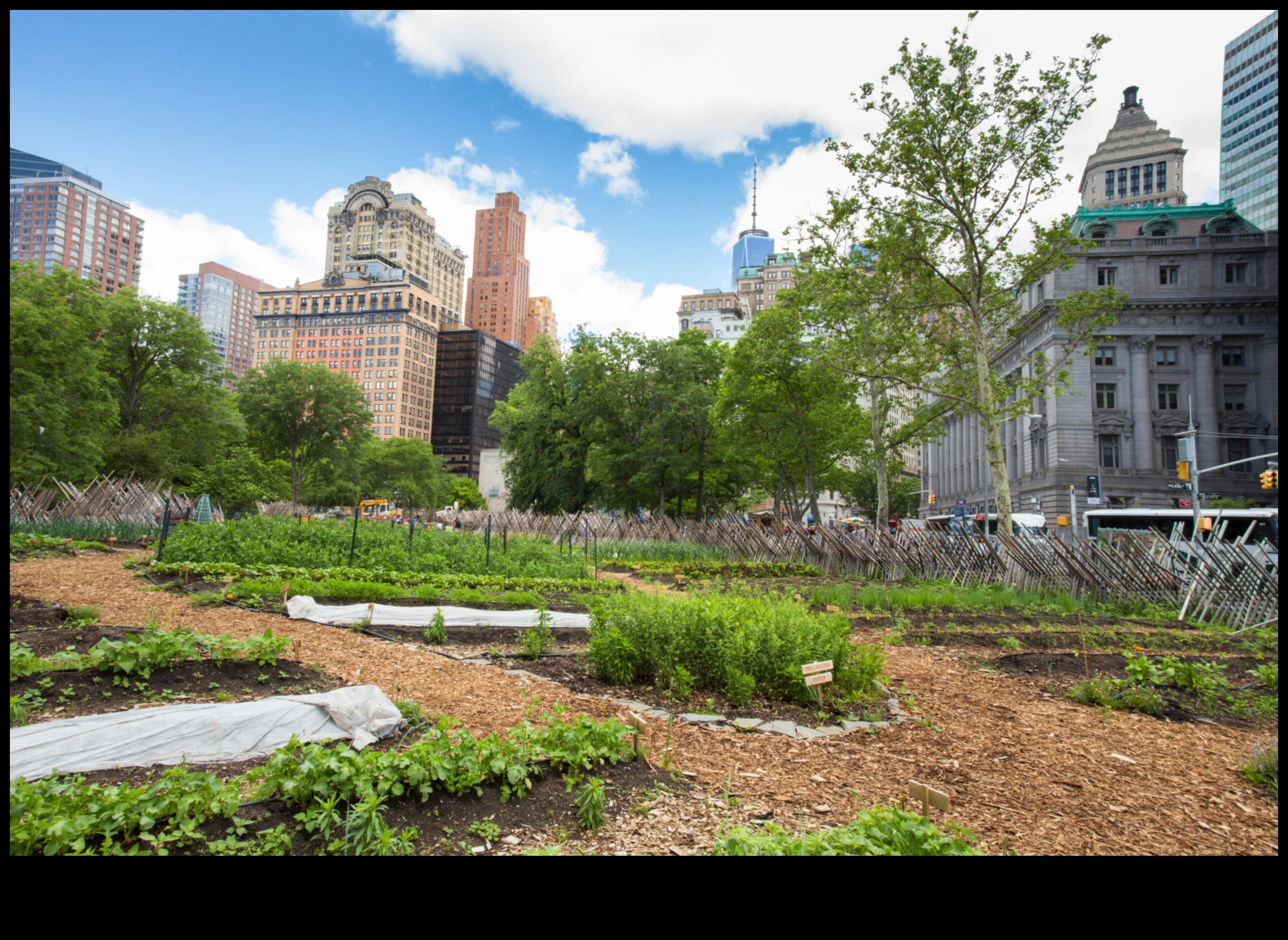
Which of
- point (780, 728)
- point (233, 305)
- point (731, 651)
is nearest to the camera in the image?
point (780, 728)

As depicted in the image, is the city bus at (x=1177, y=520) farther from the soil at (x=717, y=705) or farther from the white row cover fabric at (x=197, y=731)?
the white row cover fabric at (x=197, y=731)

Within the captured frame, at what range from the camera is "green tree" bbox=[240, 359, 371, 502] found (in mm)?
50938

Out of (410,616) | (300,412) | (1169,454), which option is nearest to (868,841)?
(410,616)

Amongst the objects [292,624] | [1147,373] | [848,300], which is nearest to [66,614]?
[292,624]

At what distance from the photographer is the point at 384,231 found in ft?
433

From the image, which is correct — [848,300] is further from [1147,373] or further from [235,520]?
[1147,373]

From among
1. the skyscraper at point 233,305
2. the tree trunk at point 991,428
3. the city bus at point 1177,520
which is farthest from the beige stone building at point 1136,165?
the skyscraper at point 233,305

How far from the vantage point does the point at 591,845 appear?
9.36 ft

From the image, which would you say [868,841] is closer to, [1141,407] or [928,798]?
[928,798]

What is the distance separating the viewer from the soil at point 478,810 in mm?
2711

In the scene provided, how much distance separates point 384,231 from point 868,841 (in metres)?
148

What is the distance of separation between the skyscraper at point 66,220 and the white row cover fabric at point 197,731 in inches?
94.3

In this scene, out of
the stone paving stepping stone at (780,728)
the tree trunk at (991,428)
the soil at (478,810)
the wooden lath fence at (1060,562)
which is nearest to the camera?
the soil at (478,810)

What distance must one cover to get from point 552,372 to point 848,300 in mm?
21180
